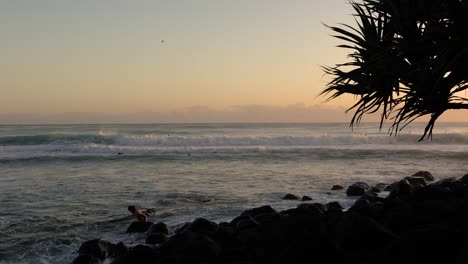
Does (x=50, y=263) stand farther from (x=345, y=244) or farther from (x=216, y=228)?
(x=345, y=244)

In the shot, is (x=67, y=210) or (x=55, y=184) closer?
(x=67, y=210)

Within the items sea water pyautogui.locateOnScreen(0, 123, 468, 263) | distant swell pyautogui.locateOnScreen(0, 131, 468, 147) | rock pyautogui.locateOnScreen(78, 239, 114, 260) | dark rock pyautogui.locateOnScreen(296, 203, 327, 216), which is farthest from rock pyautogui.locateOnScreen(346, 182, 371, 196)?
distant swell pyautogui.locateOnScreen(0, 131, 468, 147)

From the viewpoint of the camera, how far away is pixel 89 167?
2327cm

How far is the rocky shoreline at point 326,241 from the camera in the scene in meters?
4.62

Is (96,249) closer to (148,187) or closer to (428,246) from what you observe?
(428,246)

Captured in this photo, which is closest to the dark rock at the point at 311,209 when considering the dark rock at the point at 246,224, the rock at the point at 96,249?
the dark rock at the point at 246,224

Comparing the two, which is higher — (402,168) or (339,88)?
(339,88)

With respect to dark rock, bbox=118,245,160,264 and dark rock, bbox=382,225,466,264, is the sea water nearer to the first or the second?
dark rock, bbox=118,245,160,264

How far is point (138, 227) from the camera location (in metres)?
9.26

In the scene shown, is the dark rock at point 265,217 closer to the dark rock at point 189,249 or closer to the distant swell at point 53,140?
the dark rock at point 189,249

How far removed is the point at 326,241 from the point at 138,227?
4.95 metres

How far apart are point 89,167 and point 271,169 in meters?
9.42

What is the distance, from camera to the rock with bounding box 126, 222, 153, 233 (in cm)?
918

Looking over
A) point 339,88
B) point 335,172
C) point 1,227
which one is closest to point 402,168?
point 335,172
